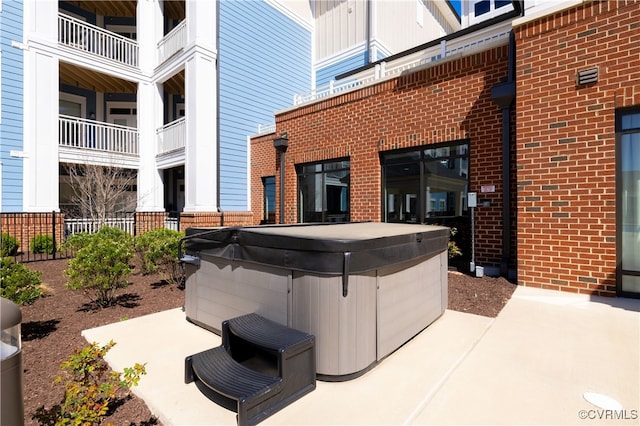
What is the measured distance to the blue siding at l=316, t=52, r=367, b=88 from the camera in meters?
12.9

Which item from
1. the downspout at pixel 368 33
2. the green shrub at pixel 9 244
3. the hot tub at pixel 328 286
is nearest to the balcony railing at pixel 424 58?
the downspout at pixel 368 33

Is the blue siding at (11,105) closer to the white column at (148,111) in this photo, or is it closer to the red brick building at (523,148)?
the white column at (148,111)

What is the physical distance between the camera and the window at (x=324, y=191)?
8.88m

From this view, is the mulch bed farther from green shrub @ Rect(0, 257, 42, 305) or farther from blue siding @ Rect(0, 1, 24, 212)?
blue siding @ Rect(0, 1, 24, 212)

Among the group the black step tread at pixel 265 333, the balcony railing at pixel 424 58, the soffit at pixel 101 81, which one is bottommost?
the black step tread at pixel 265 333

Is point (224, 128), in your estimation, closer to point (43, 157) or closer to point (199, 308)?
point (43, 157)

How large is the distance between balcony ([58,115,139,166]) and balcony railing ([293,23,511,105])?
742 cm

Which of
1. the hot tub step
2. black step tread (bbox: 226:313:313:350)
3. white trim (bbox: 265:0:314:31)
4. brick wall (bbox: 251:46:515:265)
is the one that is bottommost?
the hot tub step

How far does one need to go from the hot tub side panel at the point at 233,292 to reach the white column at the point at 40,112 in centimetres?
1039

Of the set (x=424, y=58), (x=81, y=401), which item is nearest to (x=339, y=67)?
(x=424, y=58)

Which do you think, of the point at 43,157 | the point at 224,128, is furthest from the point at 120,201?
the point at 224,128

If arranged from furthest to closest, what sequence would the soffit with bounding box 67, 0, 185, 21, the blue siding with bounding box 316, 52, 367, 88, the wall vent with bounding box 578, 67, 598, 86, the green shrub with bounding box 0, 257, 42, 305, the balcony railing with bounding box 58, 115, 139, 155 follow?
the soffit with bounding box 67, 0, 185, 21
the blue siding with bounding box 316, 52, 367, 88
the balcony railing with bounding box 58, 115, 139, 155
the wall vent with bounding box 578, 67, 598, 86
the green shrub with bounding box 0, 257, 42, 305

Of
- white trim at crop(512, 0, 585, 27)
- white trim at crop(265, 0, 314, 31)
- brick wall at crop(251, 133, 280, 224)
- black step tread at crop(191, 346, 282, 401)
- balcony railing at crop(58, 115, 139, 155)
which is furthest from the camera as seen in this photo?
white trim at crop(265, 0, 314, 31)

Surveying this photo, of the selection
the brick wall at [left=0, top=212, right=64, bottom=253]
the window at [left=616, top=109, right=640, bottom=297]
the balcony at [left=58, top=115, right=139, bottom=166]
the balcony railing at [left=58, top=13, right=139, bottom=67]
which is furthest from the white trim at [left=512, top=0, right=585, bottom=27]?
the balcony railing at [left=58, top=13, right=139, bottom=67]
